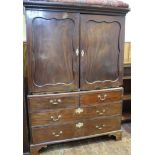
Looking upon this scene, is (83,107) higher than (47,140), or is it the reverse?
(83,107)

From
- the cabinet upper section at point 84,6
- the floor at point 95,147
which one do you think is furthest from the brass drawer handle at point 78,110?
the cabinet upper section at point 84,6

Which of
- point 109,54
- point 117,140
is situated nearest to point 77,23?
point 109,54

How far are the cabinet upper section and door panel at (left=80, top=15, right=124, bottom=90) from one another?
0.21 feet

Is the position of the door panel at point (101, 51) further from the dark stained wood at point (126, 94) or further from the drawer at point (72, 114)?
the dark stained wood at point (126, 94)

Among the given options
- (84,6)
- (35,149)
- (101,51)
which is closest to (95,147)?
(35,149)

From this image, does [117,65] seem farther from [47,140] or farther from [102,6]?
[47,140]

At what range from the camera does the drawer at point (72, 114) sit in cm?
180

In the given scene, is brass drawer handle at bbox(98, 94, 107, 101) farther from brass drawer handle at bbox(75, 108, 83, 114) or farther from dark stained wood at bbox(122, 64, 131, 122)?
dark stained wood at bbox(122, 64, 131, 122)

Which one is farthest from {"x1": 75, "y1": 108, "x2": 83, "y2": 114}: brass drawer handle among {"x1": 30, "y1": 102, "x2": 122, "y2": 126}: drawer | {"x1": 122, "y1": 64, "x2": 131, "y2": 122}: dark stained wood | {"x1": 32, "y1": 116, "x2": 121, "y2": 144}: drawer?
{"x1": 122, "y1": 64, "x2": 131, "y2": 122}: dark stained wood

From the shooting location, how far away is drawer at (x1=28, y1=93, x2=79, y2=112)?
1.76 m
